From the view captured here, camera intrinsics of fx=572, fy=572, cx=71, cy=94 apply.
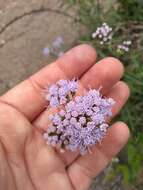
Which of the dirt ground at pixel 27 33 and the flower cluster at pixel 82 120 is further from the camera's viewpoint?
the dirt ground at pixel 27 33

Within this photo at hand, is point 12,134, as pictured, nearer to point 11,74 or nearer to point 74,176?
point 74,176

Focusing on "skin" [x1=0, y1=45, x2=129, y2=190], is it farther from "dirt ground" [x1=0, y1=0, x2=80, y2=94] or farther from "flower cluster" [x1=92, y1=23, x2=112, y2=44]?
"dirt ground" [x1=0, y1=0, x2=80, y2=94]

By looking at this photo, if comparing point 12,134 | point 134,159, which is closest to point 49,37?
point 134,159

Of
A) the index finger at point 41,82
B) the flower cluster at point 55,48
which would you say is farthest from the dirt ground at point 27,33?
the index finger at point 41,82

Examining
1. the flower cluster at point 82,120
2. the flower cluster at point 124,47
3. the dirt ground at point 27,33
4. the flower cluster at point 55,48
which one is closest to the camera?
the flower cluster at point 82,120

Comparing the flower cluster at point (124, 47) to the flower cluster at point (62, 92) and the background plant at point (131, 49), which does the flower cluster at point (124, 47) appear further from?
the flower cluster at point (62, 92)

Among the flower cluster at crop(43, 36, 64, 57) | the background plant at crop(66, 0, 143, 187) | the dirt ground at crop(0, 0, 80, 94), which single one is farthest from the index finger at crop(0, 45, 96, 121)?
the dirt ground at crop(0, 0, 80, 94)
